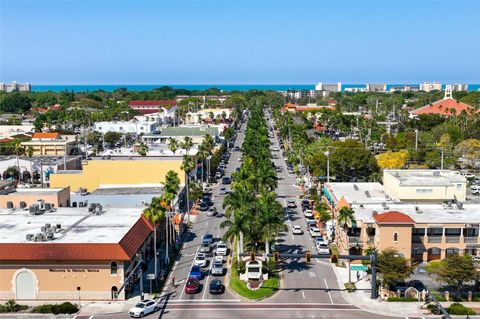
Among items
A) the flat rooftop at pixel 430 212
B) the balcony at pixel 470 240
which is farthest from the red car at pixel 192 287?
the balcony at pixel 470 240

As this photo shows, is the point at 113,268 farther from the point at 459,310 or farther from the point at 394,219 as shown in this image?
the point at 459,310

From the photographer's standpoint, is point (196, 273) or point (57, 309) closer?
point (57, 309)

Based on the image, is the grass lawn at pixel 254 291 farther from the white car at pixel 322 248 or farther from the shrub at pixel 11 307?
the shrub at pixel 11 307

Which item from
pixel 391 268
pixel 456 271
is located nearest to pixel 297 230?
pixel 391 268

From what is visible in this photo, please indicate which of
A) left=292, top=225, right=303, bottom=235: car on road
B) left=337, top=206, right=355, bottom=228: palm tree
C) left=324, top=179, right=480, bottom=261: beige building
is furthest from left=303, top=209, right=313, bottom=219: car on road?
left=337, top=206, right=355, bottom=228: palm tree

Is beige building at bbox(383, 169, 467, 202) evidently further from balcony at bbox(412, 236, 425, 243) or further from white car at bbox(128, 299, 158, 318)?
white car at bbox(128, 299, 158, 318)
